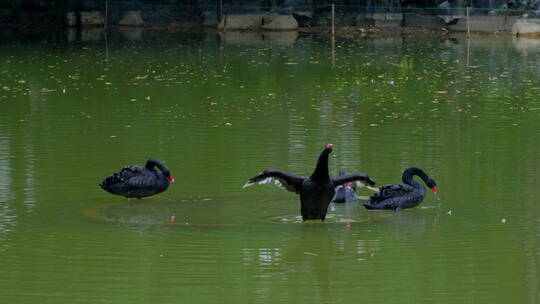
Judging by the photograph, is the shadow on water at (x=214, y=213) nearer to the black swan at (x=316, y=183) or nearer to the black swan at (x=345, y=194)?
the black swan at (x=345, y=194)

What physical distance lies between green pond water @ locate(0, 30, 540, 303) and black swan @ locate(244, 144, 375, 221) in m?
0.19

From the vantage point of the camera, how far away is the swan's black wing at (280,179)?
37.7 feet

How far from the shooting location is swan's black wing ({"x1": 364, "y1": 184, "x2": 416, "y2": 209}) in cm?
1229

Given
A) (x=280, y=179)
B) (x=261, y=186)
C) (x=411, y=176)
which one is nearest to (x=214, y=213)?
(x=280, y=179)

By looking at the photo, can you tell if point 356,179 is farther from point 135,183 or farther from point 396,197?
point 135,183

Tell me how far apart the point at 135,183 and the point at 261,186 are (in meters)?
1.80

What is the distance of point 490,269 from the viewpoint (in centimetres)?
992

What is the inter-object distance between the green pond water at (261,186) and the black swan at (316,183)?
7.6 inches

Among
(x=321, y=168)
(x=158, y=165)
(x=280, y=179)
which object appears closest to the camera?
(x=321, y=168)

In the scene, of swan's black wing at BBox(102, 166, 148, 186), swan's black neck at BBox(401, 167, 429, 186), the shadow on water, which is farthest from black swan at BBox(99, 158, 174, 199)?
swan's black neck at BBox(401, 167, 429, 186)

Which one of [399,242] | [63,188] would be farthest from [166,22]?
[399,242]

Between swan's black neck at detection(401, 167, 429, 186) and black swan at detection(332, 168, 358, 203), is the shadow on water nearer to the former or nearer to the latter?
black swan at detection(332, 168, 358, 203)

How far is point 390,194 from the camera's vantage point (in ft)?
40.3

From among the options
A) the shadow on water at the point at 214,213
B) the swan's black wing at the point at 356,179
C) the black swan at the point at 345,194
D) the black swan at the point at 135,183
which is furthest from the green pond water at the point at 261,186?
the swan's black wing at the point at 356,179
